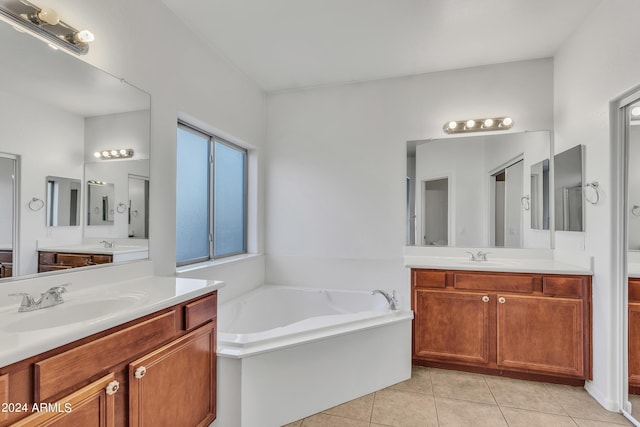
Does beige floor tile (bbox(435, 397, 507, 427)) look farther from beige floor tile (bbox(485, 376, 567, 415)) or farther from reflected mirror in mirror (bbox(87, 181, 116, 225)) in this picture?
reflected mirror in mirror (bbox(87, 181, 116, 225))

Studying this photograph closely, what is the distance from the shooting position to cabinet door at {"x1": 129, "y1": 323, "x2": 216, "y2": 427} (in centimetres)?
123

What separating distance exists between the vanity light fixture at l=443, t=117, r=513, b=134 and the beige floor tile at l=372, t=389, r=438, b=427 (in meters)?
2.23

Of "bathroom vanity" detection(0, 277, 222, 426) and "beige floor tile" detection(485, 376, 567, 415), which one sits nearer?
"bathroom vanity" detection(0, 277, 222, 426)

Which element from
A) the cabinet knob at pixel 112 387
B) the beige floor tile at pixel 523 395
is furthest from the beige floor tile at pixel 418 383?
the cabinet knob at pixel 112 387

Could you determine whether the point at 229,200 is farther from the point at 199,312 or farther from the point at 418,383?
the point at 418,383

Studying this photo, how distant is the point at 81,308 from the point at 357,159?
246 centimetres

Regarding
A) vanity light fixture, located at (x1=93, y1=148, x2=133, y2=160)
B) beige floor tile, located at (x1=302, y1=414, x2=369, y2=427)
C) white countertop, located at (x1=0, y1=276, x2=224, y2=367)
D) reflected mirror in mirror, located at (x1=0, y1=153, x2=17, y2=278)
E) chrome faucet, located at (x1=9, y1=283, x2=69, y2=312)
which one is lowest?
beige floor tile, located at (x1=302, y1=414, x2=369, y2=427)

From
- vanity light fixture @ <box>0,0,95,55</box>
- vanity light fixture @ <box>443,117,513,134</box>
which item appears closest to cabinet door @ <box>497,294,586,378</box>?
vanity light fixture @ <box>443,117,513,134</box>

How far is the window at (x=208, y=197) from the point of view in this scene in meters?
2.53

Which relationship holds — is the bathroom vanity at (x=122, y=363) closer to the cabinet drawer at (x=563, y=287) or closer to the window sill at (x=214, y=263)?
the window sill at (x=214, y=263)

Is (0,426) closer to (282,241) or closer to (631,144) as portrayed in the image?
(282,241)

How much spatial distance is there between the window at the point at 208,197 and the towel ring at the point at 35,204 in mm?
1044

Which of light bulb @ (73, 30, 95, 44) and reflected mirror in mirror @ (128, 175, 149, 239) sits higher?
light bulb @ (73, 30, 95, 44)

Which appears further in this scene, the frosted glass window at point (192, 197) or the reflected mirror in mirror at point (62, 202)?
the frosted glass window at point (192, 197)
